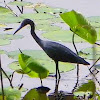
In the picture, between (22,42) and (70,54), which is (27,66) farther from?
(22,42)

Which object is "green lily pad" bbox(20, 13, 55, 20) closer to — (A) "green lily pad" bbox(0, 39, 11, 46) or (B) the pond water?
(B) the pond water

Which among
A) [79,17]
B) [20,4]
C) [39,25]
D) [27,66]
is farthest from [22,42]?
[27,66]

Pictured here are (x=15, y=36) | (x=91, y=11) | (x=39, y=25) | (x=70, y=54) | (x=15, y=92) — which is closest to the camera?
(x=15, y=92)

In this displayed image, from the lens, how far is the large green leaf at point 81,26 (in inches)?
58.3

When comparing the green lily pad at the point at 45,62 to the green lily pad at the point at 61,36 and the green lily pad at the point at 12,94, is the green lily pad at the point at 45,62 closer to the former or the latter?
the green lily pad at the point at 61,36

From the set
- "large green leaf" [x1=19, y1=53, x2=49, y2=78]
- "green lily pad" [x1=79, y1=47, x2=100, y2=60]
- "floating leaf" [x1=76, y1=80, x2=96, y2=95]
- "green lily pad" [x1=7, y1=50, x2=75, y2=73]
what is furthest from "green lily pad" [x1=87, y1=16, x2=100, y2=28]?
"large green leaf" [x1=19, y1=53, x2=49, y2=78]

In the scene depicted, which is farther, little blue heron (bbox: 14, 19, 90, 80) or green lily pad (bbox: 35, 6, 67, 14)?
green lily pad (bbox: 35, 6, 67, 14)

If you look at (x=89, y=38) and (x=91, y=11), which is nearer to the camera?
(x=89, y=38)

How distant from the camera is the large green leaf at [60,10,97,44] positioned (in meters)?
1.48

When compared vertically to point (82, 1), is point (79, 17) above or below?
above

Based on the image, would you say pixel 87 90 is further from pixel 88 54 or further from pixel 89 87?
pixel 88 54

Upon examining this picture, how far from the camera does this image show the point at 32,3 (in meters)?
2.99

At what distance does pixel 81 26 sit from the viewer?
148 centimetres

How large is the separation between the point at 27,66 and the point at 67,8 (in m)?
1.69
